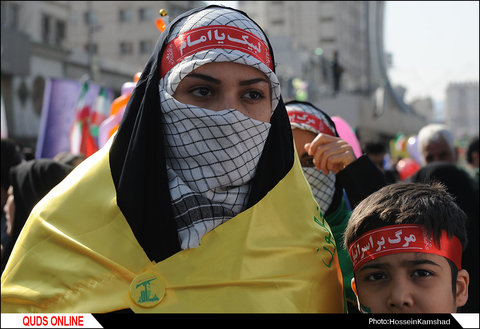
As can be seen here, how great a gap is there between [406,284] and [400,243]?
118 millimetres

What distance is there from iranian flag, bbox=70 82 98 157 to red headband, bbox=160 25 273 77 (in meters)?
5.18

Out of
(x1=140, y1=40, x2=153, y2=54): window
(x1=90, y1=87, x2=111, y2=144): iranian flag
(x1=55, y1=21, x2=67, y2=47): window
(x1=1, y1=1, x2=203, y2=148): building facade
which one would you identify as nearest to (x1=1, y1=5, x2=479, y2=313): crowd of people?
(x1=90, y1=87, x2=111, y2=144): iranian flag

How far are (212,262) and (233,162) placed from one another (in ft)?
1.03

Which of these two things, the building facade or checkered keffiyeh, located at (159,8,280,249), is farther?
the building facade

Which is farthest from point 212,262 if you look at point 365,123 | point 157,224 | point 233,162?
point 365,123

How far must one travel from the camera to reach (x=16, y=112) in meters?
22.7

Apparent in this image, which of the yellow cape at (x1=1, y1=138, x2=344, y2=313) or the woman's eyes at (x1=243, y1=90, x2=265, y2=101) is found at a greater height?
the woman's eyes at (x1=243, y1=90, x2=265, y2=101)

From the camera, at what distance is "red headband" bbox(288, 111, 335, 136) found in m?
2.73

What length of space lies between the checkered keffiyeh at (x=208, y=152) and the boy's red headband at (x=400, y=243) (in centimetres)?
38

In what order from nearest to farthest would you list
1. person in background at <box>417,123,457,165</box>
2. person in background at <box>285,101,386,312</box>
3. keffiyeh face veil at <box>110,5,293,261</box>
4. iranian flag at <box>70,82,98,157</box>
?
1. keffiyeh face veil at <box>110,5,293,261</box>
2. person in background at <box>285,101,386,312</box>
3. person in background at <box>417,123,457,165</box>
4. iranian flag at <box>70,82,98,157</box>

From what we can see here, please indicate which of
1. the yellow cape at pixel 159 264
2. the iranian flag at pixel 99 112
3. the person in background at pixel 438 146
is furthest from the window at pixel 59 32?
the yellow cape at pixel 159 264

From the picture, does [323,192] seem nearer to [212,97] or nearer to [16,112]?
[212,97]

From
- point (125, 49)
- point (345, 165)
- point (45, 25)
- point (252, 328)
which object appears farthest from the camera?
point (125, 49)

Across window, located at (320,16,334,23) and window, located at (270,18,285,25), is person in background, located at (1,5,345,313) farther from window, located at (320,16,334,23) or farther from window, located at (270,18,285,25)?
window, located at (320,16,334,23)
